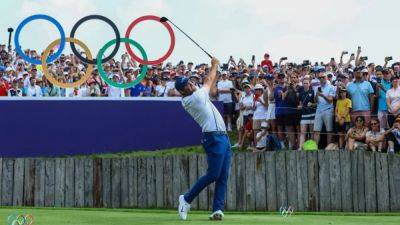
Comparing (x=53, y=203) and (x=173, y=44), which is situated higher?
(x=173, y=44)

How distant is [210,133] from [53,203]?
10.3 m

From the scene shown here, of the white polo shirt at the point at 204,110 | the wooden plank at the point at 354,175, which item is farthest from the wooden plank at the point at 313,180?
the white polo shirt at the point at 204,110

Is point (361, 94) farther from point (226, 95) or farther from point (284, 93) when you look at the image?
point (226, 95)

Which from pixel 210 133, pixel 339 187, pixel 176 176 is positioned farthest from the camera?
pixel 176 176

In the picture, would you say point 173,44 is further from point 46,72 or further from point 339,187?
point 339,187

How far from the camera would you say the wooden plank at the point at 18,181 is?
2194cm

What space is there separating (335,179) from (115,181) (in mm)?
5397

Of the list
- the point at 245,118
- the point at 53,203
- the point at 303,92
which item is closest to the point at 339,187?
the point at 303,92

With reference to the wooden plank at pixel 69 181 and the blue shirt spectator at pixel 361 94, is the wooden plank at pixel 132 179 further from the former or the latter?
the blue shirt spectator at pixel 361 94

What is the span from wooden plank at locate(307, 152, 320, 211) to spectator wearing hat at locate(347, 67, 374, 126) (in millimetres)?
1554

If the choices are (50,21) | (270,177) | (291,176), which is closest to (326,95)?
(291,176)

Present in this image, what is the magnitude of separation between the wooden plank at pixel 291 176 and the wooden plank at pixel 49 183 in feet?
18.8

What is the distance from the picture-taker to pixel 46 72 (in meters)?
25.3

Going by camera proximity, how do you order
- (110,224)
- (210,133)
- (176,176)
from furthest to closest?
(176,176)
(210,133)
(110,224)
